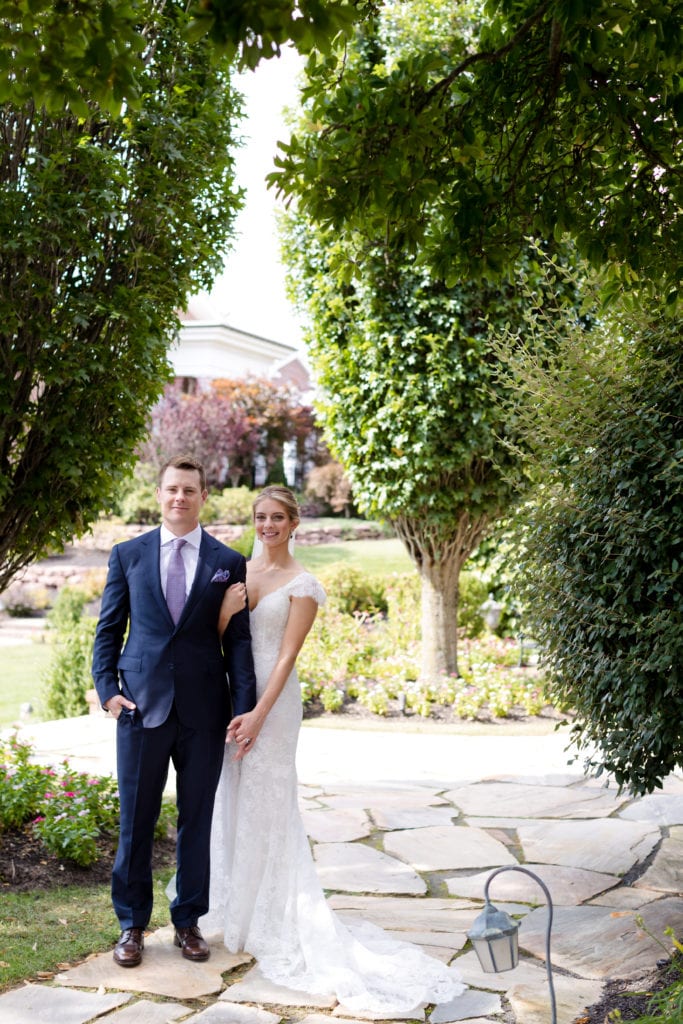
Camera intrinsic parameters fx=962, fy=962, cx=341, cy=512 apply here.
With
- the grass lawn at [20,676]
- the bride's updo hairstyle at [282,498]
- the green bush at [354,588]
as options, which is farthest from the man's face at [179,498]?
the green bush at [354,588]

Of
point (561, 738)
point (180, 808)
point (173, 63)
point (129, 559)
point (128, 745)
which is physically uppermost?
point (173, 63)

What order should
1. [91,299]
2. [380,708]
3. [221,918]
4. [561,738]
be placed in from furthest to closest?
[380,708] < [561,738] < [91,299] < [221,918]

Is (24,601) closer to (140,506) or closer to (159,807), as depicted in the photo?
(140,506)

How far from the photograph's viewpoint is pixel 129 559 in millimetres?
4027

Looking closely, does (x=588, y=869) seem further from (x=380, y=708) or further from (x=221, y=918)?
(x=380, y=708)

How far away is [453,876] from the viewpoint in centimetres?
510

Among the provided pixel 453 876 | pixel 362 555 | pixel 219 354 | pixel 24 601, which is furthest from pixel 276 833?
pixel 219 354

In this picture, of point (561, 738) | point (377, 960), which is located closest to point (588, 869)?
point (377, 960)

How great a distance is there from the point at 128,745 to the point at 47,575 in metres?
16.1

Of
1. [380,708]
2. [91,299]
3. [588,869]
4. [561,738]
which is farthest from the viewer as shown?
[380,708]

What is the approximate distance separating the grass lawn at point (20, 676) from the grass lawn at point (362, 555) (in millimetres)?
5607

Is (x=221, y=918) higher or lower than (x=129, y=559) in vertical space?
lower

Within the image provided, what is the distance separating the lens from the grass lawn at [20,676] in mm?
11508

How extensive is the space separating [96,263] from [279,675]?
234 cm
